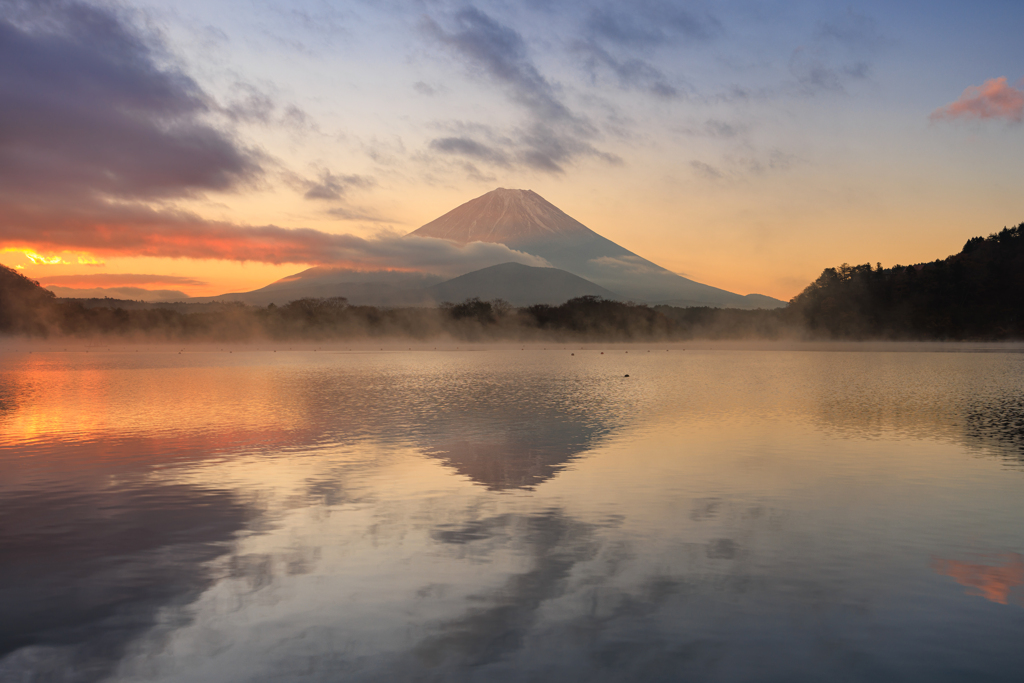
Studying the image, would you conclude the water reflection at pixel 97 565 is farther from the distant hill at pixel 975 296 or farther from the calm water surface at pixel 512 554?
the distant hill at pixel 975 296

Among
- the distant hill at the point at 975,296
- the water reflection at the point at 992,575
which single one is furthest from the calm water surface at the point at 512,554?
the distant hill at the point at 975,296

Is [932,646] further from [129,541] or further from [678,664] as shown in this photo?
[129,541]

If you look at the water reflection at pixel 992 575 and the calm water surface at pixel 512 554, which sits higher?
the water reflection at pixel 992 575

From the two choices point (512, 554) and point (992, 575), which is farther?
point (512, 554)

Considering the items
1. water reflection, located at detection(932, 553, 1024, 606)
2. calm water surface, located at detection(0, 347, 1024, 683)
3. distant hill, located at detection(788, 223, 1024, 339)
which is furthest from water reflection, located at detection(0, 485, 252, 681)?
distant hill, located at detection(788, 223, 1024, 339)

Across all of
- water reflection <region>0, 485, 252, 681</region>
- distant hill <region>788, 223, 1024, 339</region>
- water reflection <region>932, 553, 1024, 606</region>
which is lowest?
water reflection <region>0, 485, 252, 681</region>

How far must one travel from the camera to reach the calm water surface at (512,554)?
9750mm

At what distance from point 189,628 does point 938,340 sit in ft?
712

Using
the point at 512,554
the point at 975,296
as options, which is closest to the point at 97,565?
the point at 512,554

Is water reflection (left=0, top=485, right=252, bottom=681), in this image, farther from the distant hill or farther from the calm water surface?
the distant hill

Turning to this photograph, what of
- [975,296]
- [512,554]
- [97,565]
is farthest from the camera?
[975,296]

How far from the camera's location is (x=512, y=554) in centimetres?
1399

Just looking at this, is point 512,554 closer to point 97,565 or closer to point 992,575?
point 97,565

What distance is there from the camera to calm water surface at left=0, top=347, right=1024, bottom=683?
9.75m
